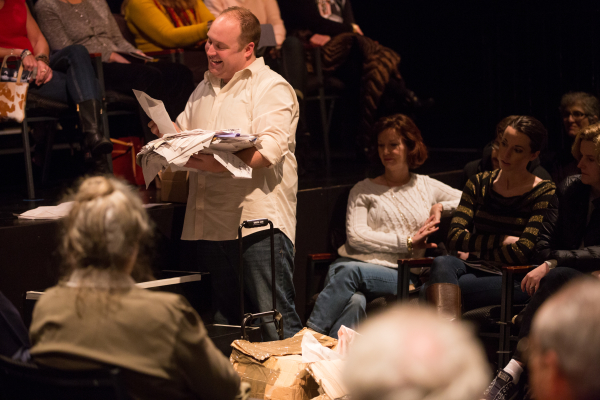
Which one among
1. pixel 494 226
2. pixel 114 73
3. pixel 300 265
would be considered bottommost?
pixel 300 265

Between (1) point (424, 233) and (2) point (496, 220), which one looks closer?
(2) point (496, 220)

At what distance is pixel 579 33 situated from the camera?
5.48 metres

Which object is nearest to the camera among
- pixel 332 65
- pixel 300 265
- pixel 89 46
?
pixel 300 265

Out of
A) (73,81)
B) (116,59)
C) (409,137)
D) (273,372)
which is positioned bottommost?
(273,372)

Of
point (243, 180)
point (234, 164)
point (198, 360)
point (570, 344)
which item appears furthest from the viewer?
point (243, 180)

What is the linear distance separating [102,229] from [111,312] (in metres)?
0.16

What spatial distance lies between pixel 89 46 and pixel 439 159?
2.73 meters

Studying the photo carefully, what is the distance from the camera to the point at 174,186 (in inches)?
124

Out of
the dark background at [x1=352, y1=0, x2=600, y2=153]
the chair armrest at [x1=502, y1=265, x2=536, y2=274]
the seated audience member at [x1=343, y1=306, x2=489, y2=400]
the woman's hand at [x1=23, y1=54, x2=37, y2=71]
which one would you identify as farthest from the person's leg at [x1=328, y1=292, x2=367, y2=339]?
the dark background at [x1=352, y1=0, x2=600, y2=153]

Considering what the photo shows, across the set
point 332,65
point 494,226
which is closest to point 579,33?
point 332,65

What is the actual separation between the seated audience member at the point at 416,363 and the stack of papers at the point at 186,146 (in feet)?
5.09

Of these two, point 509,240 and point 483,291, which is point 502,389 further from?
point 509,240

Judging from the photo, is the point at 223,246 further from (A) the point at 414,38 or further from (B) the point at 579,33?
(A) the point at 414,38

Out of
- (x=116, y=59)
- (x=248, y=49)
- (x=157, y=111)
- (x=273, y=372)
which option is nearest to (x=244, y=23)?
(x=248, y=49)
